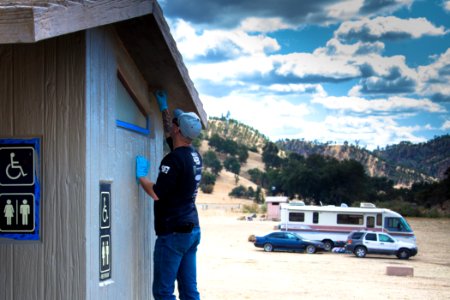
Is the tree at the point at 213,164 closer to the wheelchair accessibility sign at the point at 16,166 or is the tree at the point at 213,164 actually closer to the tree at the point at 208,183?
the tree at the point at 208,183

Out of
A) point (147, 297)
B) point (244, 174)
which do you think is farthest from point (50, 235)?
point (244, 174)

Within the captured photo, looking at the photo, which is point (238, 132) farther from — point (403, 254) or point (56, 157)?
point (56, 157)

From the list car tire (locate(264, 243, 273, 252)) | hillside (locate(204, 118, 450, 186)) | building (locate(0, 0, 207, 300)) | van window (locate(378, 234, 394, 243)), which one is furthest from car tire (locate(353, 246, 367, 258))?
hillside (locate(204, 118, 450, 186))

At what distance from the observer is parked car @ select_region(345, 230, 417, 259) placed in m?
30.4

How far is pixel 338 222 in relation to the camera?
32.7m

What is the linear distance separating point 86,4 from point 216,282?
1532 cm

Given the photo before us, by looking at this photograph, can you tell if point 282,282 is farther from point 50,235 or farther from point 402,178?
point 402,178

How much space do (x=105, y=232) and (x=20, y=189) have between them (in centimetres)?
74

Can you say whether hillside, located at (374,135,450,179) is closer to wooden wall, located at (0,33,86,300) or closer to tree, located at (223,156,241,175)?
tree, located at (223,156,241,175)

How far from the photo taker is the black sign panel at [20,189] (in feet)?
15.3

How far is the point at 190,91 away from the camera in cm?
631

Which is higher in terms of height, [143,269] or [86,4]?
[86,4]

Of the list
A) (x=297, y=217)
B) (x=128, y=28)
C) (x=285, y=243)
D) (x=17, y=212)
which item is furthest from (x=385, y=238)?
(x=17, y=212)

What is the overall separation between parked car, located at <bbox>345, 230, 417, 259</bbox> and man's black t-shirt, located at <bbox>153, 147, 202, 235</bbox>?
26.0 meters
